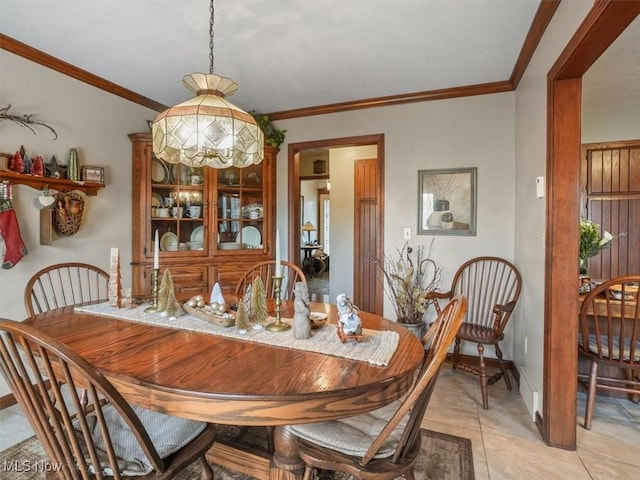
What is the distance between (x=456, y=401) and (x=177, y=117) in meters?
2.41

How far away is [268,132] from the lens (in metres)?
3.51

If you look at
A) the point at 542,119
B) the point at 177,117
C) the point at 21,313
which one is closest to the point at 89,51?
the point at 177,117

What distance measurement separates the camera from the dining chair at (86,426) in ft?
2.89

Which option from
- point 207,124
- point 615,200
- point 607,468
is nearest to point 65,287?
point 207,124

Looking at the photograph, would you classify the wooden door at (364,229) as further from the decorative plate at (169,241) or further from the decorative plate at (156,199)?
the decorative plate at (156,199)

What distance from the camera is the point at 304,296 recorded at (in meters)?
1.37

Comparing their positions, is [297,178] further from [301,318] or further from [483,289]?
[301,318]

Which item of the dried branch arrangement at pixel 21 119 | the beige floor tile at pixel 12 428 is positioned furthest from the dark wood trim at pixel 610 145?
the beige floor tile at pixel 12 428

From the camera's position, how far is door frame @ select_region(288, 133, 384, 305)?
3277mm

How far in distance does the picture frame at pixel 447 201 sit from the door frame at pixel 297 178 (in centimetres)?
36

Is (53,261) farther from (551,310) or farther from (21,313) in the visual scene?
(551,310)

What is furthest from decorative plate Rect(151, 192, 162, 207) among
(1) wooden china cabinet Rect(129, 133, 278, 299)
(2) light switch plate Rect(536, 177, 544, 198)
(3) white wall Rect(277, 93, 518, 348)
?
(2) light switch plate Rect(536, 177, 544, 198)

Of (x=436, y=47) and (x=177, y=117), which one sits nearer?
(x=177, y=117)

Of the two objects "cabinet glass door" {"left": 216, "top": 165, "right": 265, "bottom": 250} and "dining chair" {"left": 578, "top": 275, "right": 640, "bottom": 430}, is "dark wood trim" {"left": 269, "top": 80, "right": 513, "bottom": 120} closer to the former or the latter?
"cabinet glass door" {"left": 216, "top": 165, "right": 265, "bottom": 250}
